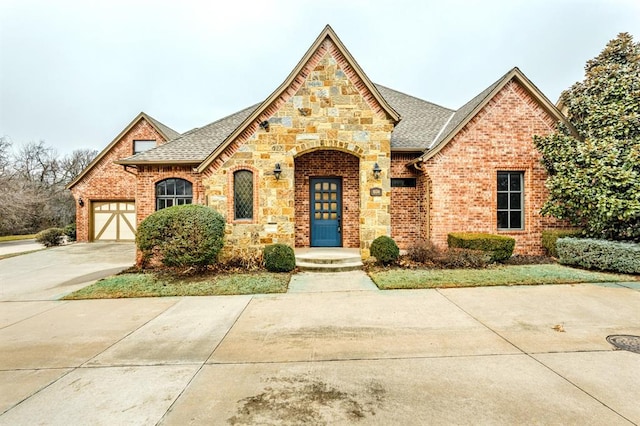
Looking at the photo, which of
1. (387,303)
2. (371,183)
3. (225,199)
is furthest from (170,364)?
(371,183)

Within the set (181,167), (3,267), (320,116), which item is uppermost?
(320,116)

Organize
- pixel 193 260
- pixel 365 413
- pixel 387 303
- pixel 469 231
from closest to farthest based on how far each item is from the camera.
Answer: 1. pixel 365 413
2. pixel 387 303
3. pixel 193 260
4. pixel 469 231

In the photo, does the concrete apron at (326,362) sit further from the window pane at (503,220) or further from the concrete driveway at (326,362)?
the window pane at (503,220)

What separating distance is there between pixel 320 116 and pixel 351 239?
481 centimetres

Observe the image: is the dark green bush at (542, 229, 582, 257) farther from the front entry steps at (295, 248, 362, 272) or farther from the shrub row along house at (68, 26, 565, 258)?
the front entry steps at (295, 248, 362, 272)

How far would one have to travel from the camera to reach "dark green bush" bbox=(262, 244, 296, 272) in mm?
8539

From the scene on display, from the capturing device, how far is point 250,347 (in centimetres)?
421

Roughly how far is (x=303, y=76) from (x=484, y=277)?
7955 millimetres

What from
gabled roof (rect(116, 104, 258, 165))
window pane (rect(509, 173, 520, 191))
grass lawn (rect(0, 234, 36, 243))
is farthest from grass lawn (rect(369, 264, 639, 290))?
grass lawn (rect(0, 234, 36, 243))

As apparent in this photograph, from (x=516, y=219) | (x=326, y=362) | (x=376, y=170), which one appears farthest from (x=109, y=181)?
(x=516, y=219)

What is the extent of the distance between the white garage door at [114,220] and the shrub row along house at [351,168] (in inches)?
311

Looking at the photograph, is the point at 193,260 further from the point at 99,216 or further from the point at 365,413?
the point at 99,216

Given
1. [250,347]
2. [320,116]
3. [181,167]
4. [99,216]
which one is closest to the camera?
[250,347]

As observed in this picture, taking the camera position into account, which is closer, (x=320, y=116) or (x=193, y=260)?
(x=193, y=260)
